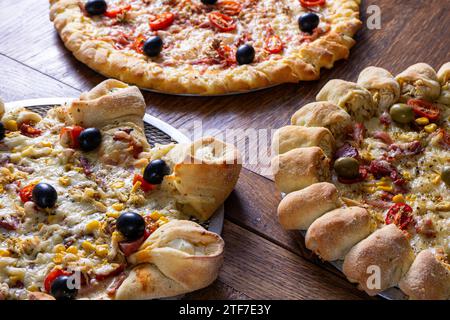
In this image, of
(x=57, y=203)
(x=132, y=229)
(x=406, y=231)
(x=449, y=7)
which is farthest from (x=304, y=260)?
(x=449, y=7)

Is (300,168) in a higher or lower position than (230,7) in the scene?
higher

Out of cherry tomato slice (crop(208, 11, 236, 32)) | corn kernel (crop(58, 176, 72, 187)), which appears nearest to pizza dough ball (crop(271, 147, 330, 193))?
corn kernel (crop(58, 176, 72, 187))

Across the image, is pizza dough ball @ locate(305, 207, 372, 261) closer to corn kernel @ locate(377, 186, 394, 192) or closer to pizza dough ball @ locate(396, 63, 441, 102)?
corn kernel @ locate(377, 186, 394, 192)

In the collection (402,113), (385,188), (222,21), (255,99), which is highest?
(402,113)

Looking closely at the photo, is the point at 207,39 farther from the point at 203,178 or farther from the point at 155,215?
the point at 155,215

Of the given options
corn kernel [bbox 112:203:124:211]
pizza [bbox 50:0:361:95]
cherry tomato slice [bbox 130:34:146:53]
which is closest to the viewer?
corn kernel [bbox 112:203:124:211]

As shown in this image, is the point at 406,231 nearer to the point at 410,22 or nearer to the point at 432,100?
the point at 432,100

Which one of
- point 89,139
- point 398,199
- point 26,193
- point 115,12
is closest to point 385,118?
point 398,199
